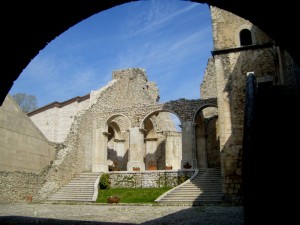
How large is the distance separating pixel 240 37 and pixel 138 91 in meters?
15.5

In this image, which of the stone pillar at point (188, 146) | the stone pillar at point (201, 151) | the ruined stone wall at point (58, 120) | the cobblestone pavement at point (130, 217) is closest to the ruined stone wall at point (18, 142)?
the cobblestone pavement at point (130, 217)

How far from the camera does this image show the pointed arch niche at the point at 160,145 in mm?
27953

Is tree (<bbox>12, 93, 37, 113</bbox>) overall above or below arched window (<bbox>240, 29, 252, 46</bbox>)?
above

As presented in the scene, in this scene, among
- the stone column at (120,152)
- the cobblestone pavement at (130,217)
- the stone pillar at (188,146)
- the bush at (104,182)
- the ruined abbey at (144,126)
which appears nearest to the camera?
the cobblestone pavement at (130,217)

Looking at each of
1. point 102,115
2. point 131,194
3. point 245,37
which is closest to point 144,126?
point 102,115

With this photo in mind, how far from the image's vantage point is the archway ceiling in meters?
3.26

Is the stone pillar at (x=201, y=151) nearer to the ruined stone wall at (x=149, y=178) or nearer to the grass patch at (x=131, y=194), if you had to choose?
the ruined stone wall at (x=149, y=178)

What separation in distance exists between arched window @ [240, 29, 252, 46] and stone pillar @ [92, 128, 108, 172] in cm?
1354

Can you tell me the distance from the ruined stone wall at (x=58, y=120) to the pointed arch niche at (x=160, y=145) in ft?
22.0

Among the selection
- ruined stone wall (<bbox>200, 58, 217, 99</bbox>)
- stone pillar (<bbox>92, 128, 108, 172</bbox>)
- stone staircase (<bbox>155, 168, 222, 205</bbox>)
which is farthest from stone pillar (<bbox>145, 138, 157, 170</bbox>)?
stone staircase (<bbox>155, 168, 222, 205</bbox>)

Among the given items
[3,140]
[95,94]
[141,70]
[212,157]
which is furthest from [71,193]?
[141,70]

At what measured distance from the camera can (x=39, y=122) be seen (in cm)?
3088

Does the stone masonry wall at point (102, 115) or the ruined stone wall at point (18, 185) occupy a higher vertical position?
the stone masonry wall at point (102, 115)

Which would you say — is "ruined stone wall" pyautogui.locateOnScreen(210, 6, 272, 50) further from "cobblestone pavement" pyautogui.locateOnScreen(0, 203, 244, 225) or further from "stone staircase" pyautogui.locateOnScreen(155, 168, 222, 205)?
"cobblestone pavement" pyautogui.locateOnScreen(0, 203, 244, 225)
